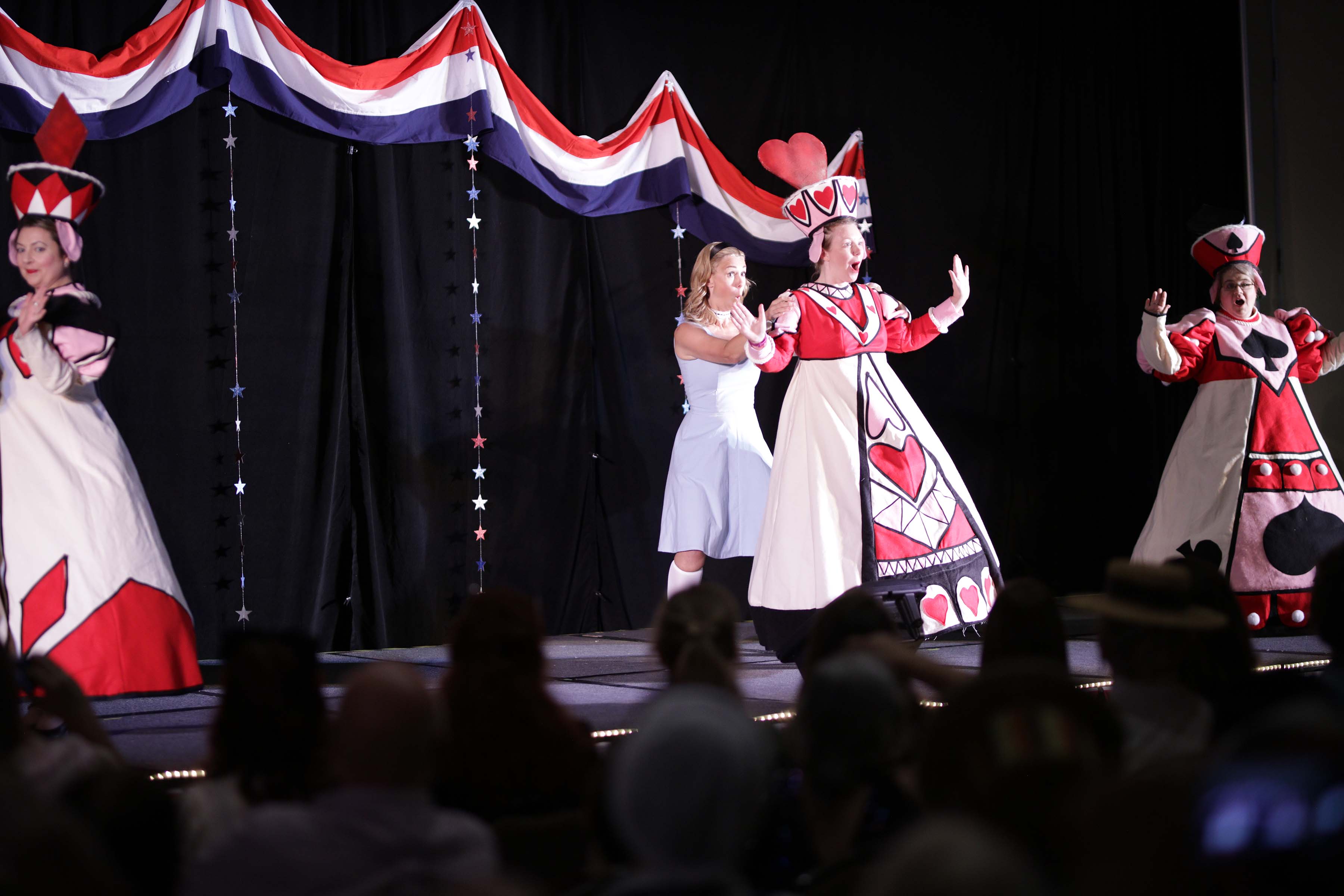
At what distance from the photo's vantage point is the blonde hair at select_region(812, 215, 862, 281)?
4.58 meters

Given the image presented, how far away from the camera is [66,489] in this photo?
3742 mm

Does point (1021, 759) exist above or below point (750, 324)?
below

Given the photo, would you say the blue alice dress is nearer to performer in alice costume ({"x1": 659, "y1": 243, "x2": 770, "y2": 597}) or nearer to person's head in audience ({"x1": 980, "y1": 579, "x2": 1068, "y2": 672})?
performer in alice costume ({"x1": 659, "y1": 243, "x2": 770, "y2": 597})

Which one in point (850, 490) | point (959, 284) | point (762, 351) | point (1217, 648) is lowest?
point (1217, 648)

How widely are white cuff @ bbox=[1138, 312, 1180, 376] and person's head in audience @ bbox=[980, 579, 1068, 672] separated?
129 inches

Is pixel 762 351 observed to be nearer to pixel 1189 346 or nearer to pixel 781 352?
pixel 781 352

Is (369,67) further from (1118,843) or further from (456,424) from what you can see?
(1118,843)

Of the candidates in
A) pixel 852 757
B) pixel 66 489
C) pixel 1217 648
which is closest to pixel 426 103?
pixel 66 489

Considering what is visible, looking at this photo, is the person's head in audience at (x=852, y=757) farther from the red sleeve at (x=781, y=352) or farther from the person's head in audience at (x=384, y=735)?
the red sleeve at (x=781, y=352)

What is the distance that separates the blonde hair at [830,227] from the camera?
4.58 meters

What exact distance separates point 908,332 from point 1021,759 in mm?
3566

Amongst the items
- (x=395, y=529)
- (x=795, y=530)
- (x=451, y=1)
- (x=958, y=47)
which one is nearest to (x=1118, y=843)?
(x=795, y=530)

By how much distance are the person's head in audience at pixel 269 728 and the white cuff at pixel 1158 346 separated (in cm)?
411

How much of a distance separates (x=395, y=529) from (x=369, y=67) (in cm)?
184
